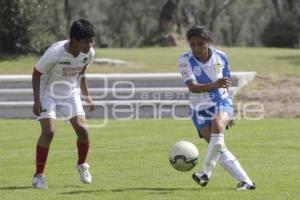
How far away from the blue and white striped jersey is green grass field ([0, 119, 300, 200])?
1054 mm

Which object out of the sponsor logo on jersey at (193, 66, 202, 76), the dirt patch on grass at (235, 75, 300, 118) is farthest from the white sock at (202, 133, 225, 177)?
the dirt patch on grass at (235, 75, 300, 118)

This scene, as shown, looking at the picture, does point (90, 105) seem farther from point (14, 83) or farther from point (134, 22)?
point (134, 22)

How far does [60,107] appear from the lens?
11.3 meters

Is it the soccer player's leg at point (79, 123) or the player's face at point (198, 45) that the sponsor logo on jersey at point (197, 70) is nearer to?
the player's face at point (198, 45)

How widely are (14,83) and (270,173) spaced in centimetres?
1641

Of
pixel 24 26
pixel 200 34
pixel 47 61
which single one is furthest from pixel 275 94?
pixel 200 34

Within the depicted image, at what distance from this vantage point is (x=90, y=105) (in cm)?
1166

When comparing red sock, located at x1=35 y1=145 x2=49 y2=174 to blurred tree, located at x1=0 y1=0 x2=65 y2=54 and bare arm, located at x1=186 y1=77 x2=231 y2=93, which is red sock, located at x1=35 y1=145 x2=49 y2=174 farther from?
blurred tree, located at x1=0 y1=0 x2=65 y2=54

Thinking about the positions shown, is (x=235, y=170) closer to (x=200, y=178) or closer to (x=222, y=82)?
(x=200, y=178)

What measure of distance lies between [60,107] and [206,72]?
2.00m

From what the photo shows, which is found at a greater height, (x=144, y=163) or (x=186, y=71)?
(x=186, y=71)

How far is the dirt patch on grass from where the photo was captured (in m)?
25.5

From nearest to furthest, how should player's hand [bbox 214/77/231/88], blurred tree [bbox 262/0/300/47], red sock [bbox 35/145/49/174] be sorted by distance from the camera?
player's hand [bbox 214/77/231/88]
red sock [bbox 35/145/49/174]
blurred tree [bbox 262/0/300/47]

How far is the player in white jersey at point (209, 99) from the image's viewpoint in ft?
33.5
